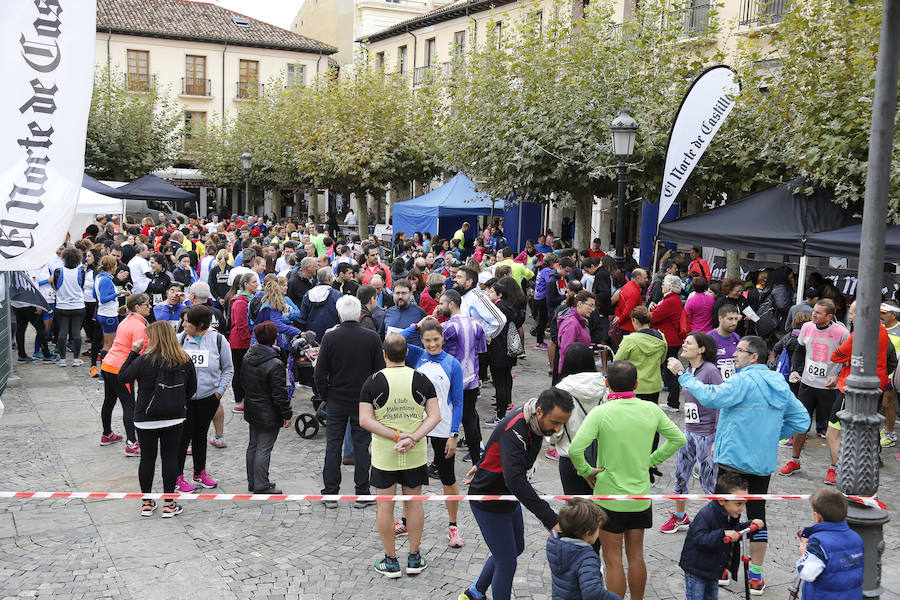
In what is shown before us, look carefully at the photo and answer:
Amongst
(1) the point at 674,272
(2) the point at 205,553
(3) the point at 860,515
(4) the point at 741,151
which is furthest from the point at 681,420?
(4) the point at 741,151

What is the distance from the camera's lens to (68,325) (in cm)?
1202

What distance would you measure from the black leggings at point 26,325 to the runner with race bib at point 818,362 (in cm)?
992

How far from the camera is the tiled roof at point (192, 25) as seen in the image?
45.0 metres

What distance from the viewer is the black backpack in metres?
6.30

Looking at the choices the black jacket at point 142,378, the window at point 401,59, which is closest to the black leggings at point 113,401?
the black jacket at point 142,378

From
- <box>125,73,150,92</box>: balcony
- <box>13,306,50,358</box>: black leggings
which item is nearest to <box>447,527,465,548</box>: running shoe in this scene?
<box>13,306,50,358</box>: black leggings

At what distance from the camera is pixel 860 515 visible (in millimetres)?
4715

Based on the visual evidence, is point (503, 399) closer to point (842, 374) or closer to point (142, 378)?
point (842, 374)

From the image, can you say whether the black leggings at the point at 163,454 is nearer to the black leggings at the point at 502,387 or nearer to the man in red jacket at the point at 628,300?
the black leggings at the point at 502,387

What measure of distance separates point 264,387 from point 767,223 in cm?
810

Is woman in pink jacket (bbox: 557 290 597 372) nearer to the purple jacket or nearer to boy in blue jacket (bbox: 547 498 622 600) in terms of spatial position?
the purple jacket

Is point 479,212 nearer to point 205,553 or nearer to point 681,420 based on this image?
point 681,420

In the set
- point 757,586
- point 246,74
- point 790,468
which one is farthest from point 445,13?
point 757,586

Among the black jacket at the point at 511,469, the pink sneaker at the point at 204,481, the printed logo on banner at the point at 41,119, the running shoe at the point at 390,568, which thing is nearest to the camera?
the black jacket at the point at 511,469
